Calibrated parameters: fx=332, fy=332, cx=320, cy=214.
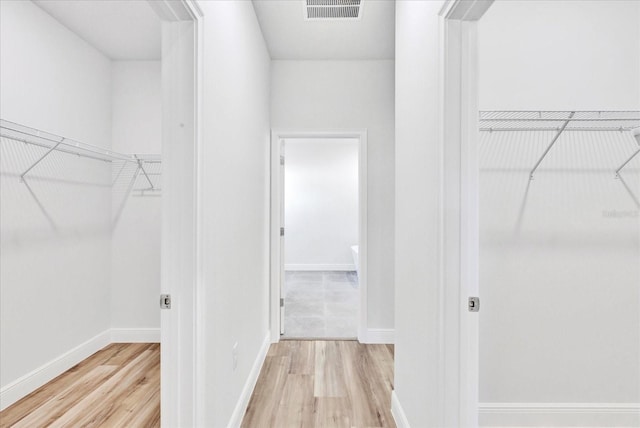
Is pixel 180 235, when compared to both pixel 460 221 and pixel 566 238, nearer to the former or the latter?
pixel 460 221

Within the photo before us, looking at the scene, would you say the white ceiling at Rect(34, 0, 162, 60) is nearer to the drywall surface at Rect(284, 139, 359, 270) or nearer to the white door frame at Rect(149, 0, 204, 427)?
the white door frame at Rect(149, 0, 204, 427)

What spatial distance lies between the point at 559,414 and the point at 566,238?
36.4 inches

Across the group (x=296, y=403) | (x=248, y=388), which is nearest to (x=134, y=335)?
(x=248, y=388)

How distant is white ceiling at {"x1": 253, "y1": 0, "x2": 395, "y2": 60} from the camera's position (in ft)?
7.50

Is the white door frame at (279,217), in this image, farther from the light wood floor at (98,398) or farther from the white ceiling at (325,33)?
the light wood floor at (98,398)

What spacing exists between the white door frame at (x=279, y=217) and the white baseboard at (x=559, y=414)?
134 centimetres

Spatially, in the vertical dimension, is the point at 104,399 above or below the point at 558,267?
below

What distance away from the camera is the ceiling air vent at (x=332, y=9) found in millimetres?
2199

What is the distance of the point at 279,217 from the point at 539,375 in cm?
217

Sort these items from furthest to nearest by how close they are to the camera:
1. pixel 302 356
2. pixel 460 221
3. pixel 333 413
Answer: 1. pixel 302 356
2. pixel 333 413
3. pixel 460 221

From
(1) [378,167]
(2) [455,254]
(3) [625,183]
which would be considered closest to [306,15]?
(1) [378,167]

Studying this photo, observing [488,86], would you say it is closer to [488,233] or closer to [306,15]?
[488,233]

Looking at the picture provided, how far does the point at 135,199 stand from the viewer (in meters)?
2.95

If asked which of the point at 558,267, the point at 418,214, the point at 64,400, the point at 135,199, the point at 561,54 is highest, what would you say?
the point at 561,54
